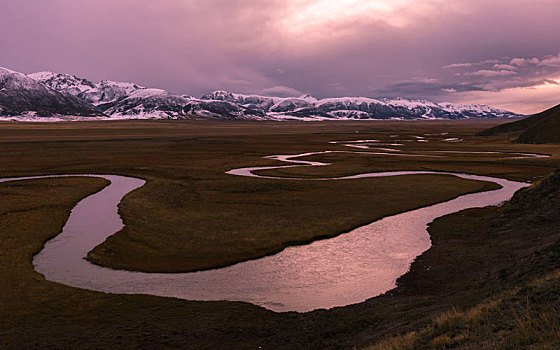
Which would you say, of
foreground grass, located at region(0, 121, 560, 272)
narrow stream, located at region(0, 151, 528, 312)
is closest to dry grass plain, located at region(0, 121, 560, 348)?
foreground grass, located at region(0, 121, 560, 272)

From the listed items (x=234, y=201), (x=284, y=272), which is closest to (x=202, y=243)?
(x=284, y=272)

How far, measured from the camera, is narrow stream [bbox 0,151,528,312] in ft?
77.6

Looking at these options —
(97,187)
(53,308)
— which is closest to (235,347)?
(53,308)

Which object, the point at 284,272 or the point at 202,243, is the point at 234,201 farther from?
the point at 284,272

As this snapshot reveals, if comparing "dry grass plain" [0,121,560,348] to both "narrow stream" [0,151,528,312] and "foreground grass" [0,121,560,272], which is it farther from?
"narrow stream" [0,151,528,312]

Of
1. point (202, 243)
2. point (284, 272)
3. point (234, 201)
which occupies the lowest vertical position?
point (202, 243)

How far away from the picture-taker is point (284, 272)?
Answer: 27.6m

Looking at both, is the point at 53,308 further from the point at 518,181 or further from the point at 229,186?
the point at 518,181

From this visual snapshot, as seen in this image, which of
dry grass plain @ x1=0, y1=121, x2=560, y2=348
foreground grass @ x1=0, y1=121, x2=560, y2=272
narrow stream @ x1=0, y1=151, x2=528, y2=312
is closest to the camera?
dry grass plain @ x1=0, y1=121, x2=560, y2=348

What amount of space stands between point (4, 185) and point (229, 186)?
3436 centimetres

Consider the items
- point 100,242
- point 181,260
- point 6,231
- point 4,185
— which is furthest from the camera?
point 4,185

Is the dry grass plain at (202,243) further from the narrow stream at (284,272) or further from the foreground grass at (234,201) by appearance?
the narrow stream at (284,272)

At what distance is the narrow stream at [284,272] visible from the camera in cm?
2364

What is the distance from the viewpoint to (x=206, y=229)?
37719 millimetres
